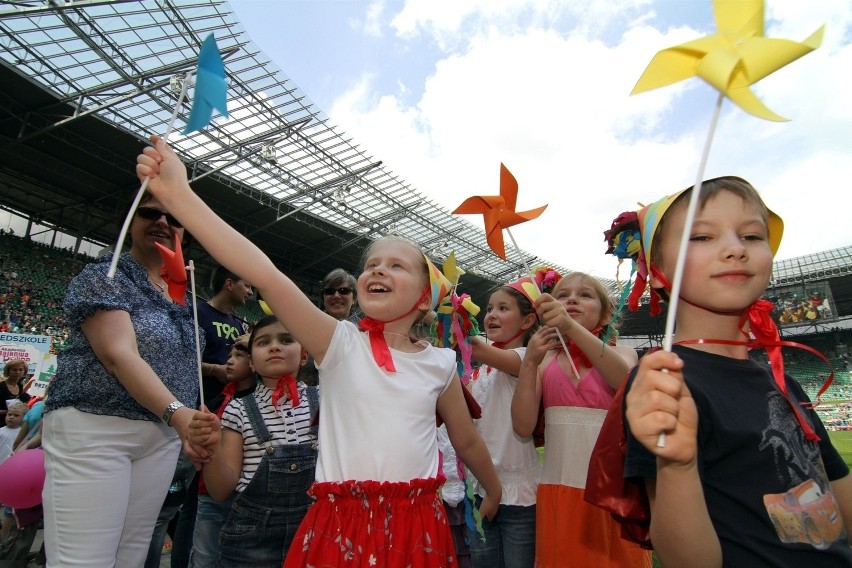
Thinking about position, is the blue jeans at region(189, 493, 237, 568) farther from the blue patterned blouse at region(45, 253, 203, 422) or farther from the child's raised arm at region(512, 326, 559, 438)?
the child's raised arm at region(512, 326, 559, 438)

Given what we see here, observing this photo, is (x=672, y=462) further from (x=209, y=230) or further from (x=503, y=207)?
(x=503, y=207)

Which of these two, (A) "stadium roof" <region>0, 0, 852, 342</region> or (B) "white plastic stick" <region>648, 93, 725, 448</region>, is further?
(A) "stadium roof" <region>0, 0, 852, 342</region>

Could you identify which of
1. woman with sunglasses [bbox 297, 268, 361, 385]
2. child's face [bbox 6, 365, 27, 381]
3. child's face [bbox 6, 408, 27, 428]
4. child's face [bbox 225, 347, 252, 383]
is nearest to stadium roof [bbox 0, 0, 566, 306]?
child's face [bbox 6, 365, 27, 381]

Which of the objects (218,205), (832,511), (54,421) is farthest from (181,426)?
(218,205)

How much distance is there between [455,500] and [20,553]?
3.22 m

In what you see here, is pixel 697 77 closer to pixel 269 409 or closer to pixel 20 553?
pixel 269 409

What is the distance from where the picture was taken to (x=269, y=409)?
7.63 ft

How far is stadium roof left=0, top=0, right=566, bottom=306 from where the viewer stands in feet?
44.2

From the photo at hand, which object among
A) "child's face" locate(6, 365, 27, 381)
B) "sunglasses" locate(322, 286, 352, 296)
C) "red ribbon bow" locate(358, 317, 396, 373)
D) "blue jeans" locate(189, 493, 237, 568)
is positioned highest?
"sunglasses" locate(322, 286, 352, 296)

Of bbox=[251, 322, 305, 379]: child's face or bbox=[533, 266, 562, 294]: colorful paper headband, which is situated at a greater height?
bbox=[533, 266, 562, 294]: colorful paper headband

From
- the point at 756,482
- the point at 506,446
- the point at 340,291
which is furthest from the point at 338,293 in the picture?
the point at 756,482

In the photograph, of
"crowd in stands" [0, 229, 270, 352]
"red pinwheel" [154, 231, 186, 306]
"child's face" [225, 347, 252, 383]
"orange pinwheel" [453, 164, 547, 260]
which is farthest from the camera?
"crowd in stands" [0, 229, 270, 352]

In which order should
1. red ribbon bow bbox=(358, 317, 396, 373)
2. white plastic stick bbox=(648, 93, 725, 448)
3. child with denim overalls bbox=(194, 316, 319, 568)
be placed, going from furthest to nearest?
1. child with denim overalls bbox=(194, 316, 319, 568)
2. red ribbon bow bbox=(358, 317, 396, 373)
3. white plastic stick bbox=(648, 93, 725, 448)

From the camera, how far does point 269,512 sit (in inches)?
83.0
